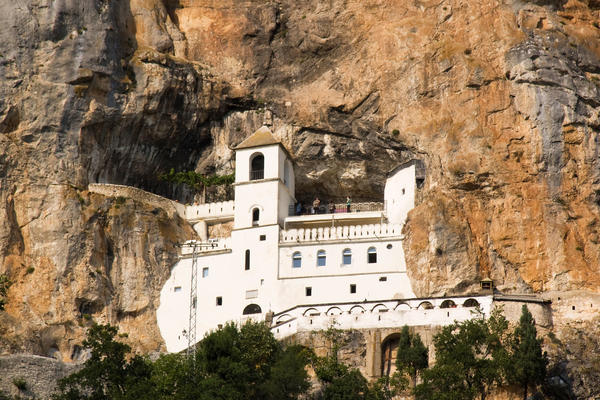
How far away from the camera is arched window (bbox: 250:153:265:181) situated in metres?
74.8

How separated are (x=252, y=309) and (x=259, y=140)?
1123cm

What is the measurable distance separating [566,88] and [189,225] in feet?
81.3

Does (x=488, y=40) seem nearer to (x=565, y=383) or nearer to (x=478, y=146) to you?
(x=478, y=146)

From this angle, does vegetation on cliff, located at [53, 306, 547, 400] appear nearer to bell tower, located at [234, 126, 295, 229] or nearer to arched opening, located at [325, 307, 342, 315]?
arched opening, located at [325, 307, 342, 315]

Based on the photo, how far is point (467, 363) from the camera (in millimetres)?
56844

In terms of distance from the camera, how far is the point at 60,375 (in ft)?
198

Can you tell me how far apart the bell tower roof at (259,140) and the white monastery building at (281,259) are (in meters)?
0.09

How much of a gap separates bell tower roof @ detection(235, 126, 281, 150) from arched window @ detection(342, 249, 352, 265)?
332 inches

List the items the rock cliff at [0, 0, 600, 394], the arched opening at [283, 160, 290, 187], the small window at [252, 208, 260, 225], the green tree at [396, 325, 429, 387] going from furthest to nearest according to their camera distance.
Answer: the arched opening at [283, 160, 290, 187], the small window at [252, 208, 260, 225], the rock cliff at [0, 0, 600, 394], the green tree at [396, 325, 429, 387]

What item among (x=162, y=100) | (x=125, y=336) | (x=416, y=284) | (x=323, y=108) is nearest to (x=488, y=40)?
(x=323, y=108)

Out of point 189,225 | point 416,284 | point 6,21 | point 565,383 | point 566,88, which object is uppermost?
point 6,21

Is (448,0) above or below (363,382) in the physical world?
above

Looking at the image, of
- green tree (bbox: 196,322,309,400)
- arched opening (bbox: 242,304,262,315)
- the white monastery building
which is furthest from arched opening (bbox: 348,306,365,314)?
arched opening (bbox: 242,304,262,315)

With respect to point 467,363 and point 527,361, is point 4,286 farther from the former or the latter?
point 527,361
